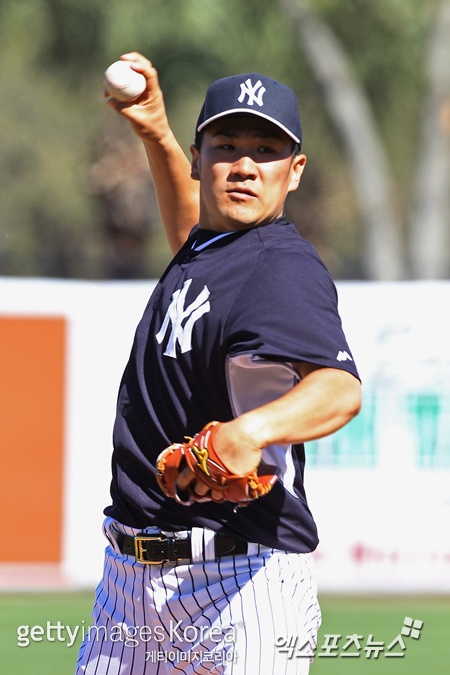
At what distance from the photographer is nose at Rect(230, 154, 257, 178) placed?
2865 millimetres

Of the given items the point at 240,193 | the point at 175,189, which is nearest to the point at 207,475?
the point at 240,193

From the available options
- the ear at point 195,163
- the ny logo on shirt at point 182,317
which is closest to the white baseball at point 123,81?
the ear at point 195,163

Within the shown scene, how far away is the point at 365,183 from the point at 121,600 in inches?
637

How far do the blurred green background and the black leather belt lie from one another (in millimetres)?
14483

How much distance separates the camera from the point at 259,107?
2.86m

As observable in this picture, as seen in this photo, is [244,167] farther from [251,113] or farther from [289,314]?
[289,314]

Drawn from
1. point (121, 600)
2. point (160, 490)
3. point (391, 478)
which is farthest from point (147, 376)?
point (391, 478)

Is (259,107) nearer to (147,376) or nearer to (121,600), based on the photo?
(147,376)

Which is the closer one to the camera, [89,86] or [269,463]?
[269,463]

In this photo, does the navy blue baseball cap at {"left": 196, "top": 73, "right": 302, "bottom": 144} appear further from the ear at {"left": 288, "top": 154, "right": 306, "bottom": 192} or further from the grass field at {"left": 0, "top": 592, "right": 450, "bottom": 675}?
the grass field at {"left": 0, "top": 592, "right": 450, "bottom": 675}

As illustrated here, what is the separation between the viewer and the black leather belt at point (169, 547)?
282cm

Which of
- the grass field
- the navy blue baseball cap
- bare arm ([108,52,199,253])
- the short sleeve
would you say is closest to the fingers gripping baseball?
bare arm ([108,52,199,253])

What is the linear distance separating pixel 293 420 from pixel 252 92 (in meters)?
0.88

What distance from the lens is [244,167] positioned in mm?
2873
